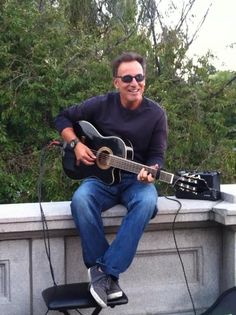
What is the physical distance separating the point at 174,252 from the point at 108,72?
3.50m

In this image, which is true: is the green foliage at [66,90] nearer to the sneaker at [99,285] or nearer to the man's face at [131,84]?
the man's face at [131,84]

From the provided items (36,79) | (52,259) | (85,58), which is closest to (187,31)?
(85,58)

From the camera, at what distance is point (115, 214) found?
3336mm

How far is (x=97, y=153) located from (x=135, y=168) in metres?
0.29

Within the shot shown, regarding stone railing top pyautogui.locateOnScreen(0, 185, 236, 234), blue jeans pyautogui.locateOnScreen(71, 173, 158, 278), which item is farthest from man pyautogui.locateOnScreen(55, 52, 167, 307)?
stone railing top pyautogui.locateOnScreen(0, 185, 236, 234)

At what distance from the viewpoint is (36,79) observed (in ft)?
20.7

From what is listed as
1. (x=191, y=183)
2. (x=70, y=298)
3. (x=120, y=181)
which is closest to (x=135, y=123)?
(x=120, y=181)

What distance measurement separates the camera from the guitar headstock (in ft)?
11.1

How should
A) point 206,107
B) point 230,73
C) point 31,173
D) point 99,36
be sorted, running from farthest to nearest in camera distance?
point 230,73 < point 99,36 < point 206,107 < point 31,173

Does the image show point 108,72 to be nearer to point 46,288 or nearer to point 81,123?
point 81,123

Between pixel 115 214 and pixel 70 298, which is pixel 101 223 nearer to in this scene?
pixel 115 214

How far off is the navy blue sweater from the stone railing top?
1.01ft

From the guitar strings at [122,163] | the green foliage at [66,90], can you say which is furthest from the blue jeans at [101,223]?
the green foliage at [66,90]

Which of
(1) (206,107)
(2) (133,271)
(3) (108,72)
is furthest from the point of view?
(1) (206,107)
